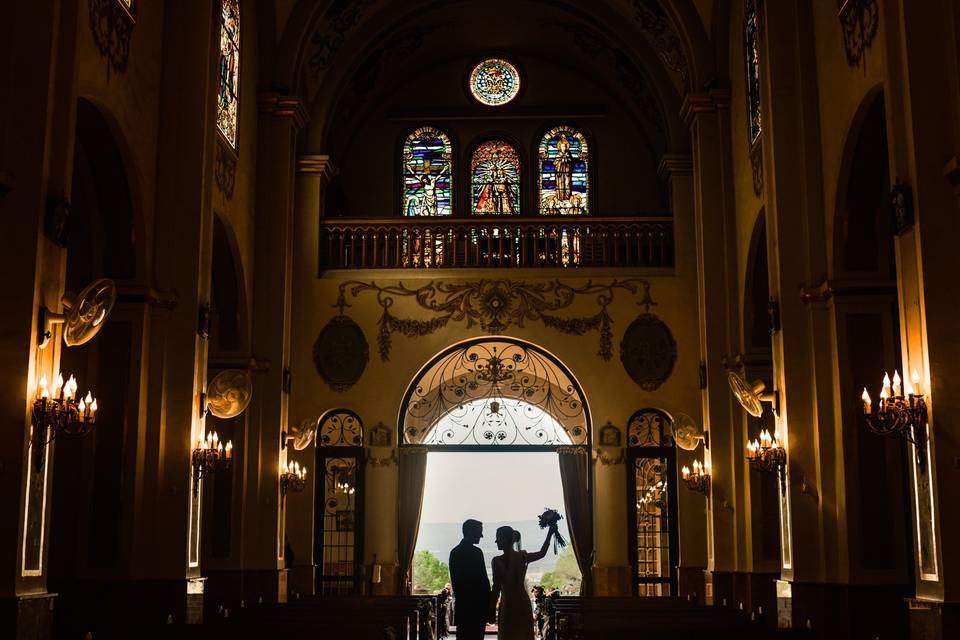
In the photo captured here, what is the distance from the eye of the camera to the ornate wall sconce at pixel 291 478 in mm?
17406

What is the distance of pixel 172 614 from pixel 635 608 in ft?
17.9

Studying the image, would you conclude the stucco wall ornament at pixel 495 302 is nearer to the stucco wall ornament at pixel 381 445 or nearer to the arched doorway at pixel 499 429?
the arched doorway at pixel 499 429

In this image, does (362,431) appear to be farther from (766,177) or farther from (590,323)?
(766,177)

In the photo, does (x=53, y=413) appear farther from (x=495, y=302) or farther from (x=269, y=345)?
(x=495, y=302)

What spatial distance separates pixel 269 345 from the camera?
698 inches

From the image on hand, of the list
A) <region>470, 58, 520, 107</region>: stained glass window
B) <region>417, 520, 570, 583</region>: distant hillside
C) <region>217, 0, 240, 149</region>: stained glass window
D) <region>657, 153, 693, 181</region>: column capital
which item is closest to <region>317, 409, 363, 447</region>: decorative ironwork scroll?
<region>217, 0, 240, 149</region>: stained glass window

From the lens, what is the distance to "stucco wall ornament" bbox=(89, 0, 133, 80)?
11.4 meters

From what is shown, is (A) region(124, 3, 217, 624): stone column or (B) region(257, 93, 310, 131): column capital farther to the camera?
(B) region(257, 93, 310, 131): column capital

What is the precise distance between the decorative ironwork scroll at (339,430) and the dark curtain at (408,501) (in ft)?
2.85

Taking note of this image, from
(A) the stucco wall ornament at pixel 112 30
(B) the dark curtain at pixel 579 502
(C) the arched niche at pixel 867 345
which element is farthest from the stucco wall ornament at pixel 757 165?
(A) the stucco wall ornament at pixel 112 30

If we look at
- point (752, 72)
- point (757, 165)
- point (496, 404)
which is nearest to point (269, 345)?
point (496, 404)

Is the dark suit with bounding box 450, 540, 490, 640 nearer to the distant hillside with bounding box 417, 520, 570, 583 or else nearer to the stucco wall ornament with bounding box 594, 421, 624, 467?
the stucco wall ornament with bounding box 594, 421, 624, 467

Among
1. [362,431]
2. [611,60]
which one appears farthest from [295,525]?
[611,60]

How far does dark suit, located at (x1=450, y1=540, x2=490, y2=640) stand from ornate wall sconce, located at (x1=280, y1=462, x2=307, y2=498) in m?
8.56
